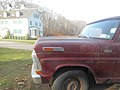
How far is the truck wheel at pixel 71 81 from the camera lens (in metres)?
5.39

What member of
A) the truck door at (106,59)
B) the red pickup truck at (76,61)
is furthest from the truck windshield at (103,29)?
the truck door at (106,59)

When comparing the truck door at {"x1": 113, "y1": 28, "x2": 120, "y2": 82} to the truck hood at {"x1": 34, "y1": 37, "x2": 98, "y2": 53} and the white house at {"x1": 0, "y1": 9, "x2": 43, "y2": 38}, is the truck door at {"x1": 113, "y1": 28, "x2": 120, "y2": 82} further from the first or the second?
the white house at {"x1": 0, "y1": 9, "x2": 43, "y2": 38}

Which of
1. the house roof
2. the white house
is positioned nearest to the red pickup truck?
the white house

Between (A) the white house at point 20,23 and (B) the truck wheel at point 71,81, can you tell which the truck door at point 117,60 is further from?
(A) the white house at point 20,23

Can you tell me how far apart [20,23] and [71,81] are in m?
59.0

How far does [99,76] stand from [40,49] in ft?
4.92

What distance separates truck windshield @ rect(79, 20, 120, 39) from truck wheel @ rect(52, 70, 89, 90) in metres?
1.09

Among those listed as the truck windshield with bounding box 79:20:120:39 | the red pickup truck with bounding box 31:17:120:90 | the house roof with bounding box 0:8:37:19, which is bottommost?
the red pickup truck with bounding box 31:17:120:90

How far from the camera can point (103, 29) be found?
19.6 ft

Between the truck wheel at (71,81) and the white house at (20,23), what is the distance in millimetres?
Answer: 56603

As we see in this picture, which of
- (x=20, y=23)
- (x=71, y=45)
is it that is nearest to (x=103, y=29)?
(x=71, y=45)

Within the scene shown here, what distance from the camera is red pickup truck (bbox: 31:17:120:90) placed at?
5.31 m

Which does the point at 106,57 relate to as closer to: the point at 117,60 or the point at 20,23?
the point at 117,60

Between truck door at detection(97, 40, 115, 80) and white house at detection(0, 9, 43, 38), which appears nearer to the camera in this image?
truck door at detection(97, 40, 115, 80)
